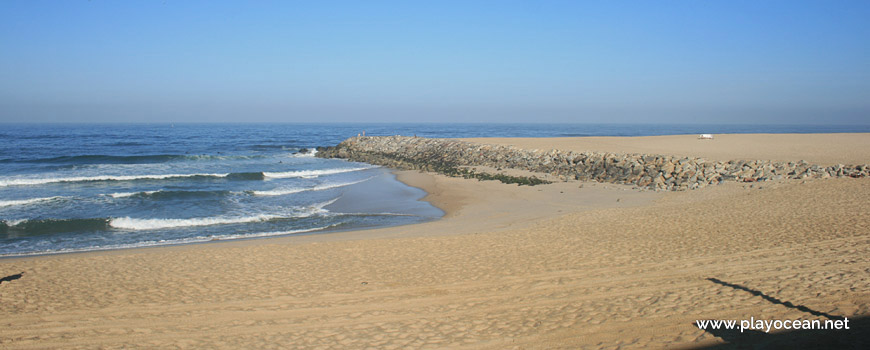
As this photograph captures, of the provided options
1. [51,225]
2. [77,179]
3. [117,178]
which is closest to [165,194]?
[51,225]

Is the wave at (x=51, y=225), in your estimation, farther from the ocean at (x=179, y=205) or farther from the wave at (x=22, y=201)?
the wave at (x=22, y=201)

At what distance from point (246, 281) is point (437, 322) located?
352 cm

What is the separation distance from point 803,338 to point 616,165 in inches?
654

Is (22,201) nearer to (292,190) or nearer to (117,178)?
(117,178)

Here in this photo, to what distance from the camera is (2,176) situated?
2459 cm

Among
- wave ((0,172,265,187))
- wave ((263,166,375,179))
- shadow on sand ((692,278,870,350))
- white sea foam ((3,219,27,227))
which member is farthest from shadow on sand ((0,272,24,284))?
wave ((263,166,375,179))

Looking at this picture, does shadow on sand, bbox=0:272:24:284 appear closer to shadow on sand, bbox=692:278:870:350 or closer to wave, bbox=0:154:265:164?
shadow on sand, bbox=692:278:870:350

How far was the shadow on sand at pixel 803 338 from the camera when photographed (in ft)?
14.9

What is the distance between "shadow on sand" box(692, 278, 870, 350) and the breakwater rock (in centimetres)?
1274

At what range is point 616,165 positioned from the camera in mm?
20703

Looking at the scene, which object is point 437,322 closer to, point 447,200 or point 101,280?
point 101,280

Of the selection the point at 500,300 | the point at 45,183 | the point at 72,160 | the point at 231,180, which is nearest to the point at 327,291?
the point at 500,300

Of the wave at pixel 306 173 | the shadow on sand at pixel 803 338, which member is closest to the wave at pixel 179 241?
the shadow on sand at pixel 803 338

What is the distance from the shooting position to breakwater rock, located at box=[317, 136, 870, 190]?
1650 cm
